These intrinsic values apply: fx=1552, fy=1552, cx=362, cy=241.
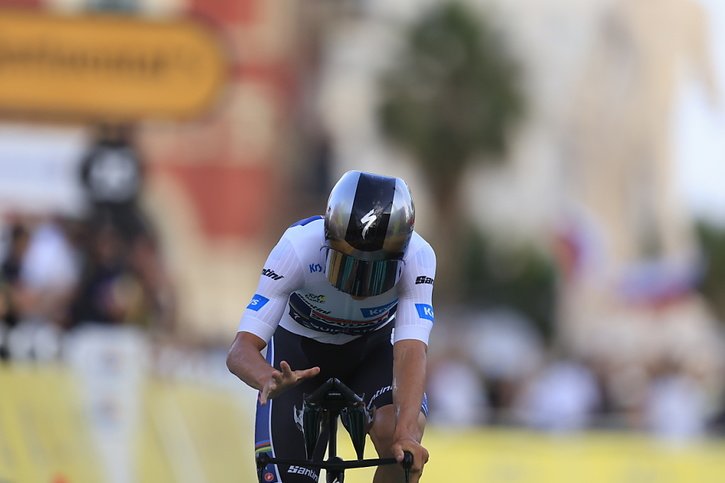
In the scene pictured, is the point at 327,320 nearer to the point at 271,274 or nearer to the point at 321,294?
the point at 321,294

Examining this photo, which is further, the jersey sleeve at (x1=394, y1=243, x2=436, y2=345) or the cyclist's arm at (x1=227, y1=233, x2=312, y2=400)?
the jersey sleeve at (x1=394, y1=243, x2=436, y2=345)

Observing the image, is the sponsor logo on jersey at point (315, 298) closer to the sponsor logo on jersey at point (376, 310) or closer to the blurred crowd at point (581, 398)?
the sponsor logo on jersey at point (376, 310)

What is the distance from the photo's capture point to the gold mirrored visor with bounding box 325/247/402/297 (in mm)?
6707

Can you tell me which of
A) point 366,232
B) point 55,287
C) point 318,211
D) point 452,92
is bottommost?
point 318,211

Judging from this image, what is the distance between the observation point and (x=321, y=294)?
725 centimetres

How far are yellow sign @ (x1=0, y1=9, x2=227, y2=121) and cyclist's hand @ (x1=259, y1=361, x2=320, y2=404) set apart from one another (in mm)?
27184

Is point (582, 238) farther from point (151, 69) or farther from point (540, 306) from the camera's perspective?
point (540, 306)

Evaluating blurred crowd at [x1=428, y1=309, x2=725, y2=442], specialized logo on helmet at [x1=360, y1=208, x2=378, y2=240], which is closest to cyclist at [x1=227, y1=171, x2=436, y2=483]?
specialized logo on helmet at [x1=360, y1=208, x2=378, y2=240]

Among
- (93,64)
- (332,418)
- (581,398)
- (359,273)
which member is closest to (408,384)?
(332,418)

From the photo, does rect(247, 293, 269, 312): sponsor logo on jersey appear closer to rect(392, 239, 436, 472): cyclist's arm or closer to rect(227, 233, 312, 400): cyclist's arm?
rect(227, 233, 312, 400): cyclist's arm

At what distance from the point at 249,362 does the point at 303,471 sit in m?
0.67

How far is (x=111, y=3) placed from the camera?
120 ft

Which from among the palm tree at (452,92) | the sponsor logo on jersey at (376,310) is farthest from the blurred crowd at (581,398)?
the palm tree at (452,92)

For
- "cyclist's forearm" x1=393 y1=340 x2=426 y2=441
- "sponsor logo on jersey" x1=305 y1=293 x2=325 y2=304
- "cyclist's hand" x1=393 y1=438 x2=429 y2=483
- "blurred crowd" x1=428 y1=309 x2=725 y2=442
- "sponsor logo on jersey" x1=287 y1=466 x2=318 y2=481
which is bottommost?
"blurred crowd" x1=428 y1=309 x2=725 y2=442
